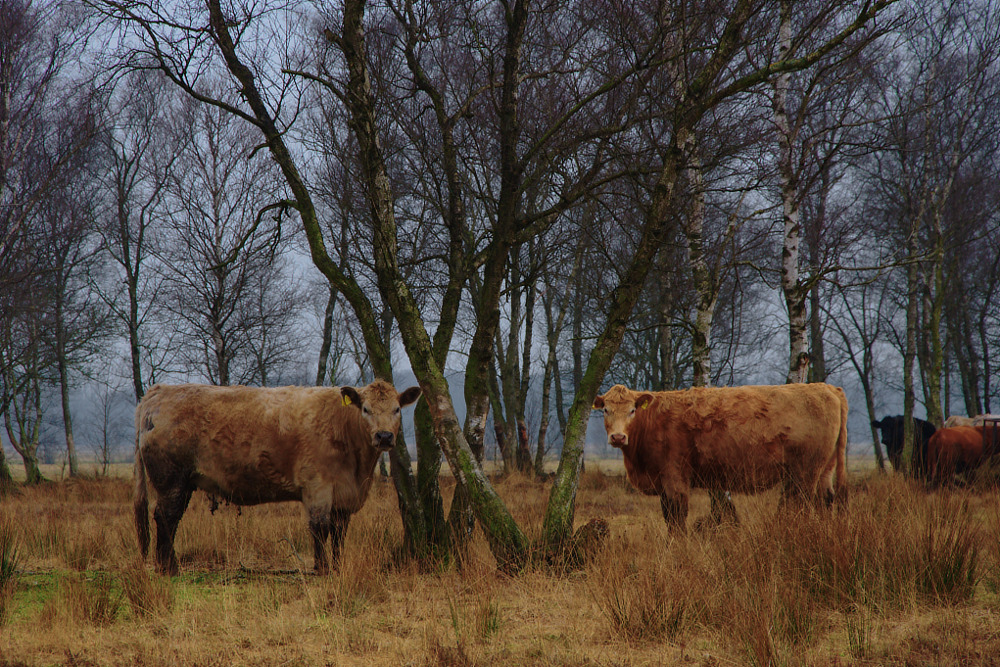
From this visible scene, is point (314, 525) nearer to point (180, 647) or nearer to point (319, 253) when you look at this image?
point (180, 647)

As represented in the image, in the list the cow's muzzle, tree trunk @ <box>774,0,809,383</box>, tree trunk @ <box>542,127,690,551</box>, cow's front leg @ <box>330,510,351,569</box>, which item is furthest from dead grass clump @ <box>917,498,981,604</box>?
tree trunk @ <box>774,0,809,383</box>

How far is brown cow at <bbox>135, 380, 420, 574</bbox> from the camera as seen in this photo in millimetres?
6219

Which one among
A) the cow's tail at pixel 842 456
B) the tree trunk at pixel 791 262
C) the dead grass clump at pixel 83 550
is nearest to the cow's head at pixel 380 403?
the dead grass clump at pixel 83 550

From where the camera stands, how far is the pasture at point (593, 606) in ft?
12.4

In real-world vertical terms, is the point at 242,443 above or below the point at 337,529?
above

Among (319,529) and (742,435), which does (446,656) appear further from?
(742,435)

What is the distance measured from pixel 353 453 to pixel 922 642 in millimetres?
4805

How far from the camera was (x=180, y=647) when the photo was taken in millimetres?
3873

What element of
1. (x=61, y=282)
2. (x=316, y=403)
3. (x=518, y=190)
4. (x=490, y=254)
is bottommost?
(x=316, y=403)

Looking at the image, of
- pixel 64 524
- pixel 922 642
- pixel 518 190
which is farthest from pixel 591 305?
pixel 922 642

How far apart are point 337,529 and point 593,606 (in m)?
2.75

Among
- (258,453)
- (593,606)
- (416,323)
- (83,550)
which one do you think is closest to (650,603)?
(593,606)

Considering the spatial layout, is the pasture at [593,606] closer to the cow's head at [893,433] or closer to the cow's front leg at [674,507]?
the cow's front leg at [674,507]

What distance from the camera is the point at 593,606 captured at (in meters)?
4.58
